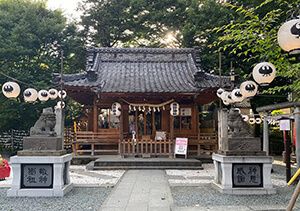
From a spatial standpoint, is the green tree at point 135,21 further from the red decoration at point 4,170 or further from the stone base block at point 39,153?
the stone base block at point 39,153

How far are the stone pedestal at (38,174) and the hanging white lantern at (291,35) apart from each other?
605cm

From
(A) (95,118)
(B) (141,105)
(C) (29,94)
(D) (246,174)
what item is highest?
(C) (29,94)

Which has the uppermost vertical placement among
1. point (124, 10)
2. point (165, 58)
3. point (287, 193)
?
point (124, 10)

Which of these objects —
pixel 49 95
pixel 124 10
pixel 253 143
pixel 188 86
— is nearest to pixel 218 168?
pixel 253 143

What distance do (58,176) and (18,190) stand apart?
1.08 meters

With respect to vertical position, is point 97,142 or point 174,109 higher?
point 174,109

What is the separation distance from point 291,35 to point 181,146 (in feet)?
34.3

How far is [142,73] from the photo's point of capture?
60.0 feet

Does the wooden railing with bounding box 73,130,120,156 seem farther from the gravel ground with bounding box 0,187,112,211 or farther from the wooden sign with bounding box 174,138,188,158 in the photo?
the gravel ground with bounding box 0,187,112,211

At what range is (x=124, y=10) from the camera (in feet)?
87.0

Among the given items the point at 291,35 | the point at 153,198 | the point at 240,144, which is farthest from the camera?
the point at 240,144

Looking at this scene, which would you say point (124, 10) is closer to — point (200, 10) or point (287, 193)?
point (200, 10)

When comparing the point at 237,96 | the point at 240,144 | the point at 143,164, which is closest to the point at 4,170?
the point at 143,164

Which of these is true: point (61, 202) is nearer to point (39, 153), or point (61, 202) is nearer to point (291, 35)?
point (39, 153)
